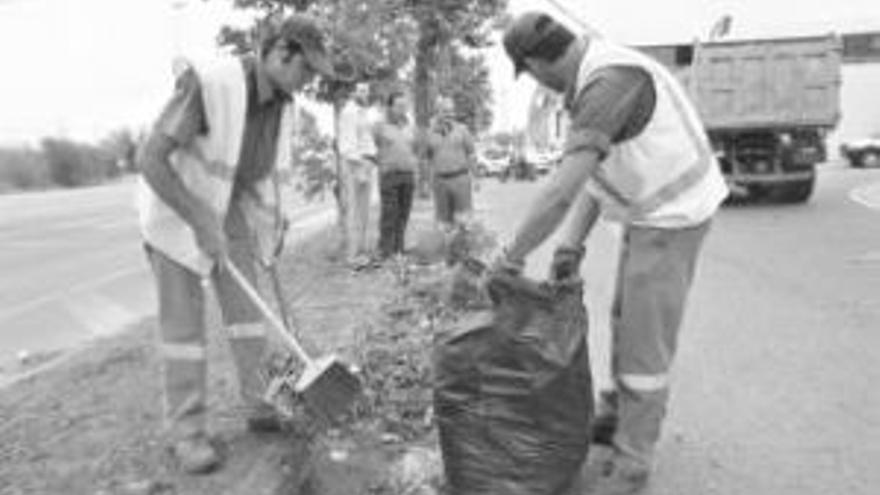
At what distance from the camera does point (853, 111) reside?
191 feet

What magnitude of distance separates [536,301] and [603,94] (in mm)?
722

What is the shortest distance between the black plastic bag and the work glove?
0.78 ft

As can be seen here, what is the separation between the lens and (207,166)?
5.13 metres

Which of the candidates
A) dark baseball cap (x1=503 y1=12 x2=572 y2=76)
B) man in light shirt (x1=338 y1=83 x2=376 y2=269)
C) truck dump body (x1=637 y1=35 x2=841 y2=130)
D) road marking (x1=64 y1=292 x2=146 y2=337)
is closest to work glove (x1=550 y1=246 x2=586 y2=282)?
dark baseball cap (x1=503 y1=12 x2=572 y2=76)

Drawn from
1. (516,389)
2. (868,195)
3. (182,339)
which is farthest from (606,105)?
(868,195)

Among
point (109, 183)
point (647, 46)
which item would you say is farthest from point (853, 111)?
point (647, 46)

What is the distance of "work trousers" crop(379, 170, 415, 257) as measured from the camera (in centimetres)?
1335

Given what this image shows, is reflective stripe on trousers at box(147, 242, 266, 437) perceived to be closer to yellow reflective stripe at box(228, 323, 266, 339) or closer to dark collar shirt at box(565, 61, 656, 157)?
yellow reflective stripe at box(228, 323, 266, 339)

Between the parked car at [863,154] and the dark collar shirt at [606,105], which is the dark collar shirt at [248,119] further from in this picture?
the parked car at [863,154]

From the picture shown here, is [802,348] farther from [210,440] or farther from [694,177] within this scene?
[210,440]

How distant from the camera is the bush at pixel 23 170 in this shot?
58625 millimetres

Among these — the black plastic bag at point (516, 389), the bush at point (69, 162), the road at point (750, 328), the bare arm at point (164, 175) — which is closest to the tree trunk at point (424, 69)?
the road at point (750, 328)

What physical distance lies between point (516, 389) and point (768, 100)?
17009mm

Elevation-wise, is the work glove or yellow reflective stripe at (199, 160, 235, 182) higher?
yellow reflective stripe at (199, 160, 235, 182)
